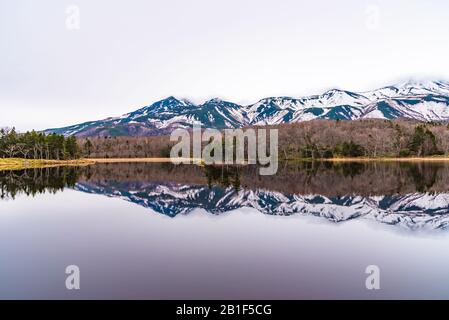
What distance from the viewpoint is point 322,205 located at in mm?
26297

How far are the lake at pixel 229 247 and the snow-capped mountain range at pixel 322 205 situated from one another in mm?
76

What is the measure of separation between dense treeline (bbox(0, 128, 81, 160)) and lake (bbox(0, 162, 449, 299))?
73.0 m

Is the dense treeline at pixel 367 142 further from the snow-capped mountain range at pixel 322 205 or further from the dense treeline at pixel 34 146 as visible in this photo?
the snow-capped mountain range at pixel 322 205

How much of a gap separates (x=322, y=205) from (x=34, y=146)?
8706cm

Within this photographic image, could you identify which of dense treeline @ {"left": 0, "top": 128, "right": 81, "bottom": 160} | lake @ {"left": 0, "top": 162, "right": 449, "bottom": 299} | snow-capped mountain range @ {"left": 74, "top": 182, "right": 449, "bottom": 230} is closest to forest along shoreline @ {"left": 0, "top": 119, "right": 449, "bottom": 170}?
dense treeline @ {"left": 0, "top": 128, "right": 81, "bottom": 160}

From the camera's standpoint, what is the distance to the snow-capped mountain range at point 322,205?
69.7 ft

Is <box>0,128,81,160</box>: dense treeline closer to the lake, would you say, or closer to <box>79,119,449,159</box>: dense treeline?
<box>79,119,449,159</box>: dense treeline

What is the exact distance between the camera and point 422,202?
86.5 feet

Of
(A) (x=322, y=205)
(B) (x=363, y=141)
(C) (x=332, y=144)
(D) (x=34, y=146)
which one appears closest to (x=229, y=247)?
(A) (x=322, y=205)

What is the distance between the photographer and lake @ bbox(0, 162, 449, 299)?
10.6m

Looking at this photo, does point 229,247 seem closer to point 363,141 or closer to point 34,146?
point 34,146
